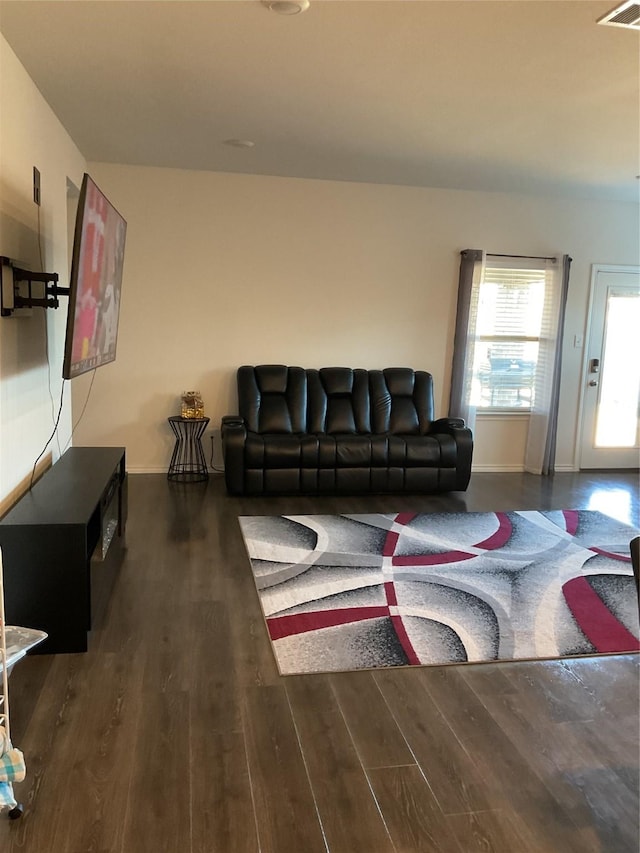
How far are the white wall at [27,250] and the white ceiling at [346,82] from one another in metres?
0.19

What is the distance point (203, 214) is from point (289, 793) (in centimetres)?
476

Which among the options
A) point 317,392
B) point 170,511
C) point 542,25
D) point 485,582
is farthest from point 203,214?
point 485,582

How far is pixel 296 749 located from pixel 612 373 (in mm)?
5503

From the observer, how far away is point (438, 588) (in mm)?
3359

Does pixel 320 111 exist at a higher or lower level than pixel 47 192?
higher

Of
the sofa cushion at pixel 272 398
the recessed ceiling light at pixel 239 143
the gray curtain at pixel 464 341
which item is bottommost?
the sofa cushion at pixel 272 398

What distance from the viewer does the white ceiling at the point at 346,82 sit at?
267 centimetres

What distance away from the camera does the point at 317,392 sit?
5637 mm

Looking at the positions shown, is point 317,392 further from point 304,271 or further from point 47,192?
point 47,192

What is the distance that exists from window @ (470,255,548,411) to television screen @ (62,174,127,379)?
3487 mm

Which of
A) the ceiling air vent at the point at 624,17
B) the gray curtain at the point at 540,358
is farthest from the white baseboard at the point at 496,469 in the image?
the ceiling air vent at the point at 624,17

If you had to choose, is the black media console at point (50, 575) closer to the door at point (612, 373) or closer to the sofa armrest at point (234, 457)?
the sofa armrest at point (234, 457)

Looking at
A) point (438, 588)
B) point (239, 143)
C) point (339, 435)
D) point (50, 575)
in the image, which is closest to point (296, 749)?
point (50, 575)

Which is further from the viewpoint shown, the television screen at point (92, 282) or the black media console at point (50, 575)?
the television screen at point (92, 282)
